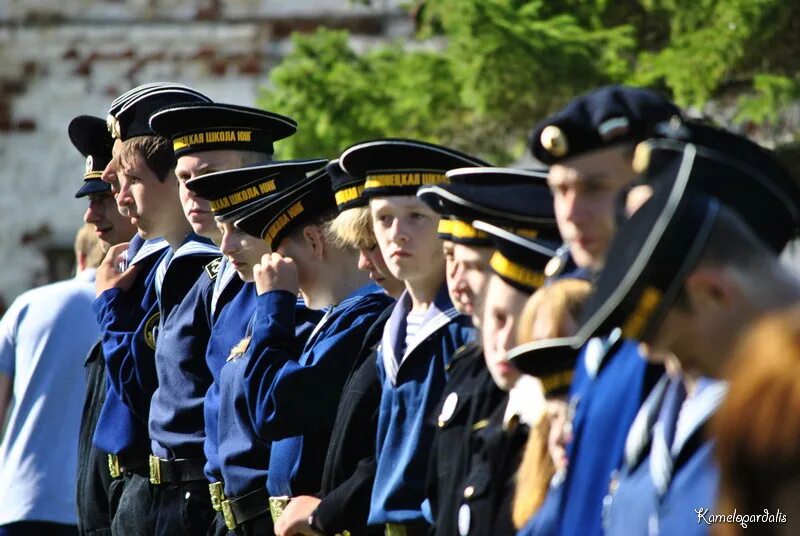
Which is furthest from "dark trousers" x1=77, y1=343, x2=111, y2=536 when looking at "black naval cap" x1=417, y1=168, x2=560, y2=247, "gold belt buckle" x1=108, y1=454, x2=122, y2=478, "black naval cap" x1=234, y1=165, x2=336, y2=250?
"black naval cap" x1=417, y1=168, x2=560, y2=247

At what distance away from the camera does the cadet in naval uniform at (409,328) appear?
16.4 ft

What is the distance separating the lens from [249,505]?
20.0 feet

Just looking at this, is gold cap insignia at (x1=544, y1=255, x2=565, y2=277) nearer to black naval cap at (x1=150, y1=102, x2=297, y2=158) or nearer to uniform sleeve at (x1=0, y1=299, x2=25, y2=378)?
black naval cap at (x1=150, y1=102, x2=297, y2=158)

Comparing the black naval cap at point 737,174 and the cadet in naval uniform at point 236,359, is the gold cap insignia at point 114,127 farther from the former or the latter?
the black naval cap at point 737,174

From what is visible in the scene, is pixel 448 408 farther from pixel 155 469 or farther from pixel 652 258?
pixel 155 469

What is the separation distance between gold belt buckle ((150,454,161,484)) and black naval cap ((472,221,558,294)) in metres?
2.79

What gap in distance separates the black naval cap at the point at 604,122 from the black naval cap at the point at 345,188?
146 centimetres

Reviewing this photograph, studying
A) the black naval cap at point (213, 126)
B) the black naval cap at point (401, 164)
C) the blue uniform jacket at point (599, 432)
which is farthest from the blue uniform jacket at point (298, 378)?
the blue uniform jacket at point (599, 432)

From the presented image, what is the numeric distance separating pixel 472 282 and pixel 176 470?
2486 mm

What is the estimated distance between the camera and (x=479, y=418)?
179 inches

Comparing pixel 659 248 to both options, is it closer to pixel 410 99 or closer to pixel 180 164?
pixel 180 164

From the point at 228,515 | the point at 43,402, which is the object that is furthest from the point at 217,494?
the point at 43,402

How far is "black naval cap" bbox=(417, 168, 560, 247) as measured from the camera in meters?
4.55

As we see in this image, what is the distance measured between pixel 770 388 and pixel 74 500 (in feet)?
19.6
